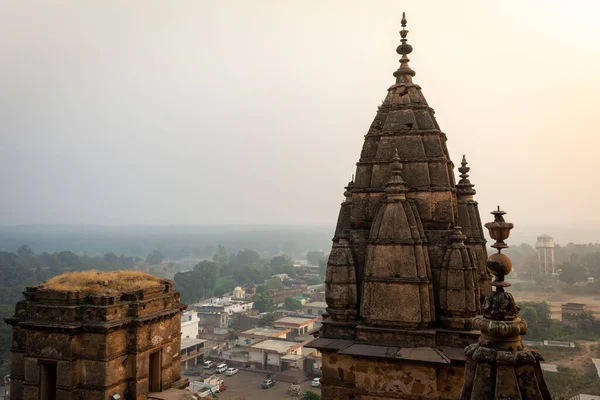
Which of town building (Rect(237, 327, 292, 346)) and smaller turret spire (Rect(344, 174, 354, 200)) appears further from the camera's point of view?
town building (Rect(237, 327, 292, 346))

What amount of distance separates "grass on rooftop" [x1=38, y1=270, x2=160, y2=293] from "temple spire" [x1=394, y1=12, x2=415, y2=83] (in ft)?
30.7

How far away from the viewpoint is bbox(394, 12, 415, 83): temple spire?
11.4 m

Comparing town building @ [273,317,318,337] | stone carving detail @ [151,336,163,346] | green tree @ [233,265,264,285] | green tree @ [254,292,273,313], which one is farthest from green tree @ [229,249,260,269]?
stone carving detail @ [151,336,163,346]

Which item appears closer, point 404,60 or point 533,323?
point 404,60

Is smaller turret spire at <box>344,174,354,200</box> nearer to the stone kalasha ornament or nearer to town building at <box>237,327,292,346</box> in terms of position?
the stone kalasha ornament

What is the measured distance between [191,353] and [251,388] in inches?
340

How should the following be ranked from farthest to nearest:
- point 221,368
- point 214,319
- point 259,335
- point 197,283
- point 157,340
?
point 197,283 → point 214,319 → point 259,335 → point 221,368 → point 157,340

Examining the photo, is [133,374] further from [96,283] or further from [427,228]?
[427,228]

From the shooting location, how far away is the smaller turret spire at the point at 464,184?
458 inches

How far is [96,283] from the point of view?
13.5 meters

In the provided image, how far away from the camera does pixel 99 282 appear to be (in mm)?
13578

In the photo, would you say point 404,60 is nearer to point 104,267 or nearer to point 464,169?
point 464,169

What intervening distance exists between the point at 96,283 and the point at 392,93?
32.1 feet

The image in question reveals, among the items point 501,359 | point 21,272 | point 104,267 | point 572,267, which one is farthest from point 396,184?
point 104,267
